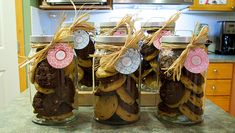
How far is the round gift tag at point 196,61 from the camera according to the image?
1.98ft

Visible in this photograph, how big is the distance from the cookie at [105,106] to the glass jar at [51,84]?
0.08 metres

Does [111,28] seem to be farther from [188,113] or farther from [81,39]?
[188,113]

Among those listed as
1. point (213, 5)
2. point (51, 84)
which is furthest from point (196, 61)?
point (213, 5)

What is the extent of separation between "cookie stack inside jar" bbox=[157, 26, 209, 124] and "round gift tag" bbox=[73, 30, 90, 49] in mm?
244

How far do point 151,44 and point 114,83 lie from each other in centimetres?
22

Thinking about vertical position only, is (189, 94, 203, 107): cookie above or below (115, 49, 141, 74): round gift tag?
below

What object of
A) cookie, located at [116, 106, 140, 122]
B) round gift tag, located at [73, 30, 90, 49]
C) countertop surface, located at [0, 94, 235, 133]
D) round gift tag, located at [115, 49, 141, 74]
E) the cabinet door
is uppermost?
the cabinet door

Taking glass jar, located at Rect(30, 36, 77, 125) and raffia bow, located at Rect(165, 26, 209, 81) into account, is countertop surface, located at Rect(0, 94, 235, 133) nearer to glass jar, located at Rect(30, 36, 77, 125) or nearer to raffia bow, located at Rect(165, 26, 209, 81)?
glass jar, located at Rect(30, 36, 77, 125)

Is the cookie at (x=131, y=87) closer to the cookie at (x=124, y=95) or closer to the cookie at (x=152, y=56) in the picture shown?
the cookie at (x=124, y=95)

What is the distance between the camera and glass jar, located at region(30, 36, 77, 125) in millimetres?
594

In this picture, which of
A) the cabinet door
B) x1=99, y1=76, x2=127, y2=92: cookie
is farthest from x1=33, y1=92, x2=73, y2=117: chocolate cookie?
the cabinet door

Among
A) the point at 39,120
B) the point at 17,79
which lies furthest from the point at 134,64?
the point at 17,79

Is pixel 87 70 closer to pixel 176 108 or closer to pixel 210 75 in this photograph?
pixel 176 108

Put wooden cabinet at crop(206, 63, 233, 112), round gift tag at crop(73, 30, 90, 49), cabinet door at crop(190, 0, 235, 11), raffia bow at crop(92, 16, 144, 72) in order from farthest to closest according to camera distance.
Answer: cabinet door at crop(190, 0, 235, 11), wooden cabinet at crop(206, 63, 233, 112), round gift tag at crop(73, 30, 90, 49), raffia bow at crop(92, 16, 144, 72)
